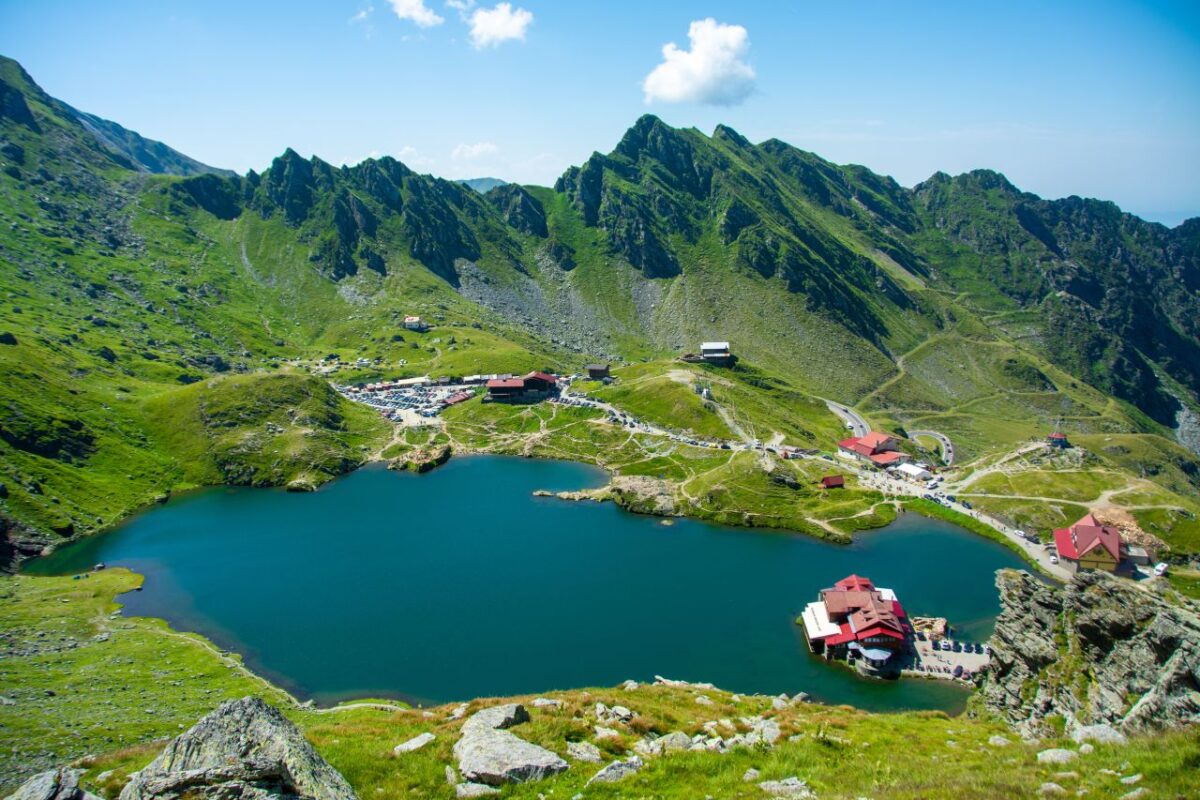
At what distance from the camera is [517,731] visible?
100 ft

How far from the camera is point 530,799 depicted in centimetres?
2423

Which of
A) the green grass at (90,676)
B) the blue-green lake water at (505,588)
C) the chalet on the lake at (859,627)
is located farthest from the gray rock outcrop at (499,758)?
the chalet on the lake at (859,627)

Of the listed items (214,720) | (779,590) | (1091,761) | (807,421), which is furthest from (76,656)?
(807,421)

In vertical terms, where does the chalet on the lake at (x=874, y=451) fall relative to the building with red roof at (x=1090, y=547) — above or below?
above

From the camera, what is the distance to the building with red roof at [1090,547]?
304 ft

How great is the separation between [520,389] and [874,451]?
3676 inches

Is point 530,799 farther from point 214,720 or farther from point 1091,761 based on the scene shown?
point 1091,761

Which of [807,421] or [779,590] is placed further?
[807,421]

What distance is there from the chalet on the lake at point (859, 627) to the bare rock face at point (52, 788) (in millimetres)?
70152

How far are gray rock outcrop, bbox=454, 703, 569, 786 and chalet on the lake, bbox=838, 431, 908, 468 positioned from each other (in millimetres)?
134262

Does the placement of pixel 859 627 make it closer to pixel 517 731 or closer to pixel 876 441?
pixel 517 731

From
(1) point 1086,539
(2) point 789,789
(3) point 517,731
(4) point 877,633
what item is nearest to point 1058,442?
(1) point 1086,539

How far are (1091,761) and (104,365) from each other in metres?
228

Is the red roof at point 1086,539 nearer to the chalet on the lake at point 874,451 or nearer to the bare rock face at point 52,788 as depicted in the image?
the chalet on the lake at point 874,451
